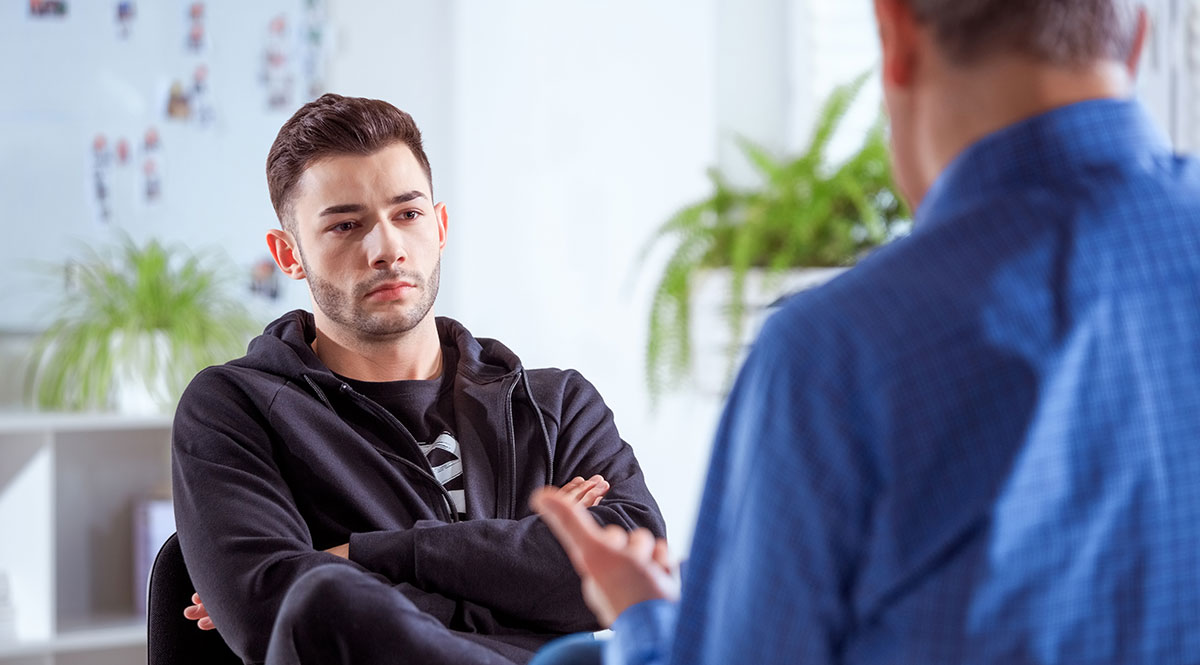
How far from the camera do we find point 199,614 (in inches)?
60.5

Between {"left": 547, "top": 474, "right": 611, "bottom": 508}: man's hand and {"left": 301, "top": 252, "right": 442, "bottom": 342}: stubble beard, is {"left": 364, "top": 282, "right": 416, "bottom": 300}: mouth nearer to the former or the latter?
{"left": 301, "top": 252, "right": 442, "bottom": 342}: stubble beard

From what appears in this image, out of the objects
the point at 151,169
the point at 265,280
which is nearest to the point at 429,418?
the point at 265,280

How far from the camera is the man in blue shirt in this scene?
2.29ft

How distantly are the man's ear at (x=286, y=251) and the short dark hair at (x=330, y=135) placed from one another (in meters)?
0.03

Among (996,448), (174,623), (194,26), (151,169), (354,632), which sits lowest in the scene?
(174,623)

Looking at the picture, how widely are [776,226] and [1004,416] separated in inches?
90.2

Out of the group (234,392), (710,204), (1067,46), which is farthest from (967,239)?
(710,204)

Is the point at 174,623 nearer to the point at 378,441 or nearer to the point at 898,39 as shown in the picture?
the point at 378,441

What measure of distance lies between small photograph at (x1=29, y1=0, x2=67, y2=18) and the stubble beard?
189 cm

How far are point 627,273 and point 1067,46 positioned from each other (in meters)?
2.69

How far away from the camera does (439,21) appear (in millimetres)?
3434

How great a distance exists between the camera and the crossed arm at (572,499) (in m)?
1.52

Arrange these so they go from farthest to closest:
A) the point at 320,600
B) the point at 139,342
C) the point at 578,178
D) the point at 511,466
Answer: the point at 578,178
the point at 139,342
the point at 511,466
the point at 320,600

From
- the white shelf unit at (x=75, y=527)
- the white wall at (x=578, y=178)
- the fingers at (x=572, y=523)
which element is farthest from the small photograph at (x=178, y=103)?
the fingers at (x=572, y=523)
